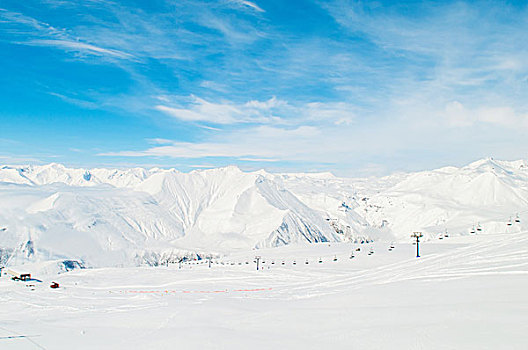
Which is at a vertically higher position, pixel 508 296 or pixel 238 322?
pixel 508 296

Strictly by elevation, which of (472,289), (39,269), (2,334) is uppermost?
(472,289)

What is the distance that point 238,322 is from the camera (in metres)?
13.6

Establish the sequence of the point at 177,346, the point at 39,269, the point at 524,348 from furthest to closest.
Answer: the point at 39,269 → the point at 177,346 → the point at 524,348

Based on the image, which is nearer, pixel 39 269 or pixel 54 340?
pixel 54 340

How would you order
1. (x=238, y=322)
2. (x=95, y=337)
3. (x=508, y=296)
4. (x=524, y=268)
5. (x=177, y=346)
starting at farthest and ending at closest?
(x=524, y=268), (x=238, y=322), (x=95, y=337), (x=508, y=296), (x=177, y=346)

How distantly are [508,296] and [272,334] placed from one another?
7352 millimetres

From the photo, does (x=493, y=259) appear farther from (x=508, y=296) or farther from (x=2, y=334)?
(x=2, y=334)

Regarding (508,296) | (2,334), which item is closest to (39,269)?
(2,334)

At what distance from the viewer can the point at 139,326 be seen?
46.7 feet

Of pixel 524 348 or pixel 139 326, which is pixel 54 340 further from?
pixel 524 348

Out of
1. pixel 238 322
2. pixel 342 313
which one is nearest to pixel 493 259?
pixel 342 313

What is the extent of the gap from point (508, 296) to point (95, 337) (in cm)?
1319

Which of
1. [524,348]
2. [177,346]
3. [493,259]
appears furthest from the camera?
[493,259]

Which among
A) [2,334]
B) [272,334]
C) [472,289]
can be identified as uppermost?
[472,289]
